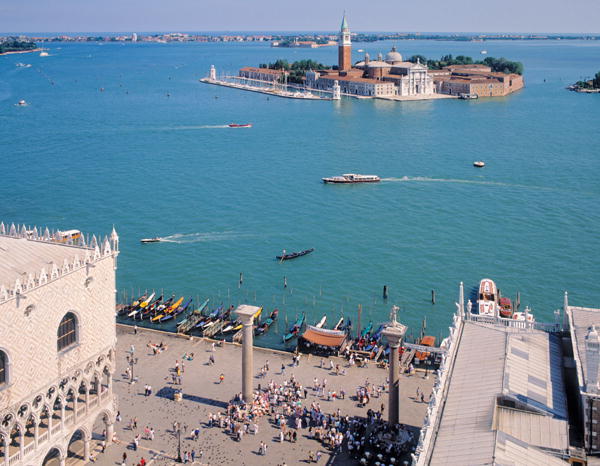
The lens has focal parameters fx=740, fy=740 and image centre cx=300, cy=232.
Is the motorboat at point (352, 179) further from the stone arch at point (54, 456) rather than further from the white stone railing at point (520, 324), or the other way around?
the stone arch at point (54, 456)

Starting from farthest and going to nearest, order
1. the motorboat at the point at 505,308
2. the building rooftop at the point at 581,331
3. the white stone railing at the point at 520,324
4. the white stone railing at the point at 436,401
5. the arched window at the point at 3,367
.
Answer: the motorboat at the point at 505,308
the white stone railing at the point at 520,324
the arched window at the point at 3,367
the building rooftop at the point at 581,331
the white stone railing at the point at 436,401

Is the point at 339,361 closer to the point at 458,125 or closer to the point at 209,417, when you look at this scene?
the point at 209,417

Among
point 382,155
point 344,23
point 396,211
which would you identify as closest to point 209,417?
point 396,211

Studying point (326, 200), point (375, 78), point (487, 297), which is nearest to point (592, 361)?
point (487, 297)

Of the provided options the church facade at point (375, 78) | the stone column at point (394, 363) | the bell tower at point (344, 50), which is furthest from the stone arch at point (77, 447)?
the bell tower at point (344, 50)

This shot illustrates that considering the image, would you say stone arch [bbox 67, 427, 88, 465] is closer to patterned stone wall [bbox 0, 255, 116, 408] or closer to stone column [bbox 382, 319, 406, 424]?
patterned stone wall [bbox 0, 255, 116, 408]

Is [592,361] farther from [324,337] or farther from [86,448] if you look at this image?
[324,337]
